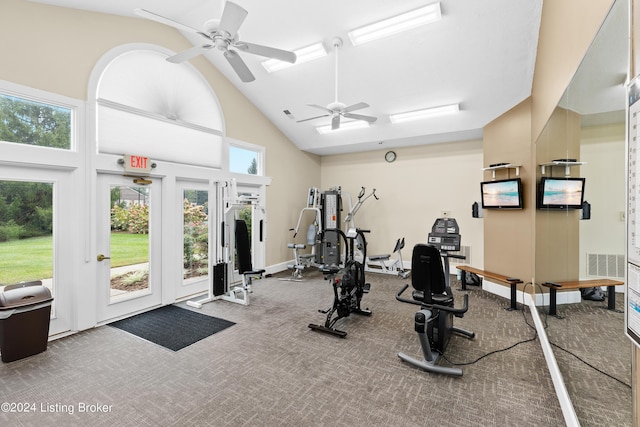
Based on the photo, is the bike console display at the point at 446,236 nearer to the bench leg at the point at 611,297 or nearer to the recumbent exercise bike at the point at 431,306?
the recumbent exercise bike at the point at 431,306

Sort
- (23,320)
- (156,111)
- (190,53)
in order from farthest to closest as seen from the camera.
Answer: (156,111) < (190,53) < (23,320)

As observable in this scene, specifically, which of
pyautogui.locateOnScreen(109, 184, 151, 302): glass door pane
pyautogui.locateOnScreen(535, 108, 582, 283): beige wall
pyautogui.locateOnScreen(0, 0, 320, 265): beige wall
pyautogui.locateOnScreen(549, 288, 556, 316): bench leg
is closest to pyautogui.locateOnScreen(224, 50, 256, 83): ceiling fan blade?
pyautogui.locateOnScreen(0, 0, 320, 265): beige wall

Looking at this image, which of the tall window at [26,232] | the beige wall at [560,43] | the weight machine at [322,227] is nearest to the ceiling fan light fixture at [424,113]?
the beige wall at [560,43]

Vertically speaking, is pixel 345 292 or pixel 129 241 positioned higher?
pixel 129 241

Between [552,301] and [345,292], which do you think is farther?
[345,292]

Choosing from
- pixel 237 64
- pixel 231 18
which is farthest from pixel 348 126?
pixel 231 18

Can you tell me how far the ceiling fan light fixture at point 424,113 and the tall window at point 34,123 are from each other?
496cm

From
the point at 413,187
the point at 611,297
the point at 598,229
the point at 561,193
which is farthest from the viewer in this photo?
the point at 413,187

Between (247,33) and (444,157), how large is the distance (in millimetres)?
4577

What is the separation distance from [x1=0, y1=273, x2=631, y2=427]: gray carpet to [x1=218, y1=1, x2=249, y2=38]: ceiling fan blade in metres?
3.04

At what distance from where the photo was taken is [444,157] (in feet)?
20.5

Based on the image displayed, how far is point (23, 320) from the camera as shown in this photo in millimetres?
2732

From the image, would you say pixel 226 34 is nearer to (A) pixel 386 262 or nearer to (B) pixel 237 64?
(B) pixel 237 64

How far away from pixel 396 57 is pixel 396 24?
0.65 m
